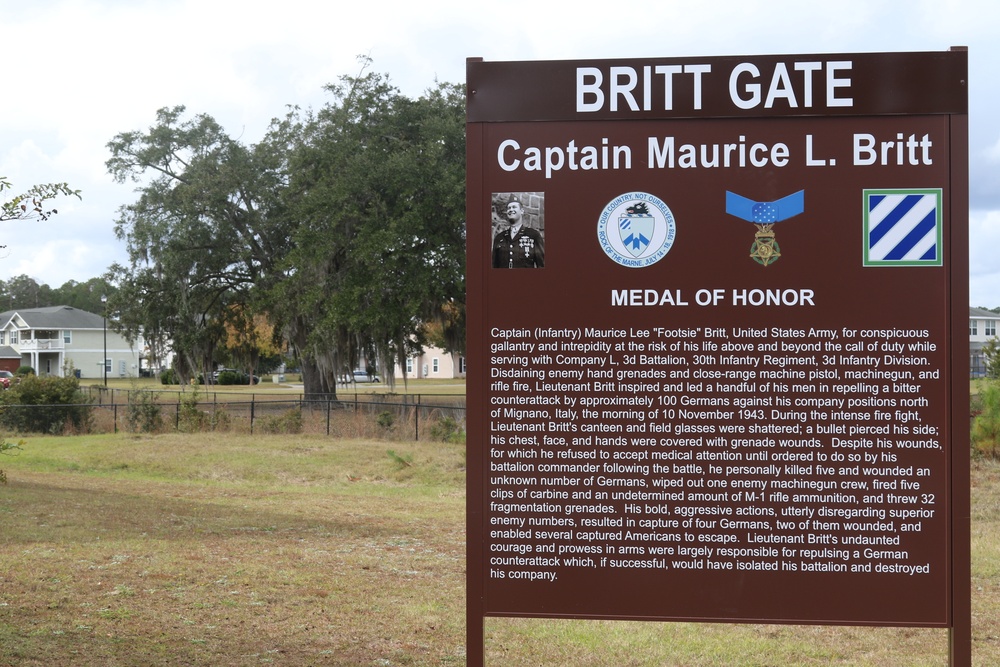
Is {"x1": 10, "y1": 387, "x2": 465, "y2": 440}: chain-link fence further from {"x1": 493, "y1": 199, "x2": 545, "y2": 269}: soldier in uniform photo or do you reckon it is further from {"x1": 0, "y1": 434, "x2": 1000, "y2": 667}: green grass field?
{"x1": 493, "y1": 199, "x2": 545, "y2": 269}: soldier in uniform photo

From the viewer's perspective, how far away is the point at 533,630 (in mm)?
7406

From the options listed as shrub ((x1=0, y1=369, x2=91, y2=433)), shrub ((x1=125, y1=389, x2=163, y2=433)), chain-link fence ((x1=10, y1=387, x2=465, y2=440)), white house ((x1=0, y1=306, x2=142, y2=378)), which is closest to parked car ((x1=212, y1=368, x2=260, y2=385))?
white house ((x1=0, y1=306, x2=142, y2=378))

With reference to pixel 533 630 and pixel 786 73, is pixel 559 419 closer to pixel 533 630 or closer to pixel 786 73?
pixel 786 73

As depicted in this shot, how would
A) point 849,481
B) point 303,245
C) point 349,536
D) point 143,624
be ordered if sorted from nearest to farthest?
point 849,481 < point 143,624 < point 349,536 < point 303,245

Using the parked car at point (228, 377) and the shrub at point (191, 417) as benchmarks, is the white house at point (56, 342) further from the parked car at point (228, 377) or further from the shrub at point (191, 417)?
the shrub at point (191, 417)

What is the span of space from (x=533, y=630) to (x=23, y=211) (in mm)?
→ 4832

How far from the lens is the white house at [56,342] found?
88500 mm

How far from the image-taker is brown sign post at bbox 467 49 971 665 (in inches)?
175

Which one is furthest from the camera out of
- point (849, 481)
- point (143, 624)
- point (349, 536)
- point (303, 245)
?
point (303, 245)

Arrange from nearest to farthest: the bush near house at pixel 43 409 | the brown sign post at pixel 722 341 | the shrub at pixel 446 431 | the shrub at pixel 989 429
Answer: the brown sign post at pixel 722 341, the shrub at pixel 989 429, the shrub at pixel 446 431, the bush near house at pixel 43 409

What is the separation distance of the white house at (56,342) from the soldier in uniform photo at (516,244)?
89.1 meters

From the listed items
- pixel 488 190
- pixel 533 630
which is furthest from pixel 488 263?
pixel 533 630

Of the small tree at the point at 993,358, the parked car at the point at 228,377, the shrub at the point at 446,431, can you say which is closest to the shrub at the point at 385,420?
the shrub at the point at 446,431

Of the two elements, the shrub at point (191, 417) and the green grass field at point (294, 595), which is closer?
the green grass field at point (294, 595)
